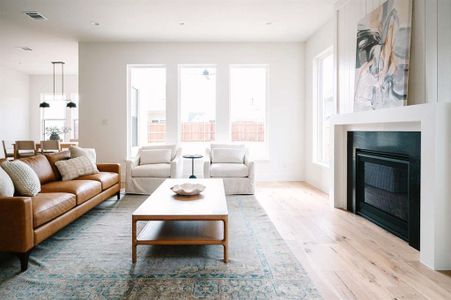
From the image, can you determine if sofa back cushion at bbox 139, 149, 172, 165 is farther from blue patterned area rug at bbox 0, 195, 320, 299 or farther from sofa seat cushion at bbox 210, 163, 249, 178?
blue patterned area rug at bbox 0, 195, 320, 299

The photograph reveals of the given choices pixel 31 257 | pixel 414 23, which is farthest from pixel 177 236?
pixel 414 23

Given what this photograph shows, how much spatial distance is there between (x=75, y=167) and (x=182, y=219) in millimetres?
2365

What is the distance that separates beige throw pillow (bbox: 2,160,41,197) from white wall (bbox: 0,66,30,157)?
7.10 m

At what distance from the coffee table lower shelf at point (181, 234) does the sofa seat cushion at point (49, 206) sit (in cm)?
77

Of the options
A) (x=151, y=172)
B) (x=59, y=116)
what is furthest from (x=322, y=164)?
(x=59, y=116)

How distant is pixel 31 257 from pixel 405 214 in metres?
3.32

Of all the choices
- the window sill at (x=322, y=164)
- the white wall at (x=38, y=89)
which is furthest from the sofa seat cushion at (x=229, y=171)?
the white wall at (x=38, y=89)

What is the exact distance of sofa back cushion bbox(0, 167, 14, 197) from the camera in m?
2.43

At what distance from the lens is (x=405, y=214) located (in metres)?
2.90

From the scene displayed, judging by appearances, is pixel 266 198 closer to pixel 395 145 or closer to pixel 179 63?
pixel 395 145

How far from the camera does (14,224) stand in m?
2.22

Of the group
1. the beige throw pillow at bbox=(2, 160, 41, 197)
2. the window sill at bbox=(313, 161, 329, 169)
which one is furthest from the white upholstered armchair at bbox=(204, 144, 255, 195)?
the beige throw pillow at bbox=(2, 160, 41, 197)

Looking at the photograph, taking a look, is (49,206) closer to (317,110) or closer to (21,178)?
(21,178)

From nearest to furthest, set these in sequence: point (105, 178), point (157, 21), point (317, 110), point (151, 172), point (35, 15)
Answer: point (105, 178)
point (35, 15)
point (151, 172)
point (157, 21)
point (317, 110)
